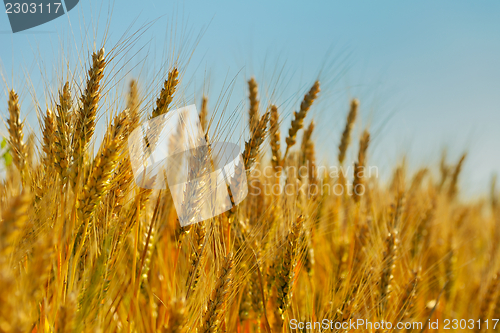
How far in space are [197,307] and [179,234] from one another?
0.26 metres

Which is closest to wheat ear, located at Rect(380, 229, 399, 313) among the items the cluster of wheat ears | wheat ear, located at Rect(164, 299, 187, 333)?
the cluster of wheat ears

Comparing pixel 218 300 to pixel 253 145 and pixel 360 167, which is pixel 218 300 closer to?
pixel 253 145

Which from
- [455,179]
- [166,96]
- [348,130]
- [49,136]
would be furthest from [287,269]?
[455,179]

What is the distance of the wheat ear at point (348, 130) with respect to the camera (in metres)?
2.19

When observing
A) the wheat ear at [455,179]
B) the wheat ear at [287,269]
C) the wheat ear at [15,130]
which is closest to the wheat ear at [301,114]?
the wheat ear at [287,269]

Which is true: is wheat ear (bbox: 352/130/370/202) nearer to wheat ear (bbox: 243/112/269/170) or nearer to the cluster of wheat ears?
the cluster of wheat ears

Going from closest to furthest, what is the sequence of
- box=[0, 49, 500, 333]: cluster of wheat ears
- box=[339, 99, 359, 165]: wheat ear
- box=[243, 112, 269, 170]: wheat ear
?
1. box=[0, 49, 500, 333]: cluster of wheat ears
2. box=[243, 112, 269, 170]: wheat ear
3. box=[339, 99, 359, 165]: wheat ear

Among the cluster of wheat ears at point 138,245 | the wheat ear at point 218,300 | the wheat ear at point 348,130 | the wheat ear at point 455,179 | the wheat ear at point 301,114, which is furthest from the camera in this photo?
the wheat ear at point 455,179

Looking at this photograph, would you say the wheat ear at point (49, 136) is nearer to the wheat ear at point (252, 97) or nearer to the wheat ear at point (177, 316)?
the wheat ear at point (177, 316)

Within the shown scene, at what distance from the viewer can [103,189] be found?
889 mm

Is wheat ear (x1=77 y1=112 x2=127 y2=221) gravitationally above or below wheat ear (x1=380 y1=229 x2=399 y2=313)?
above

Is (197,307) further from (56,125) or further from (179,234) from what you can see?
(56,125)

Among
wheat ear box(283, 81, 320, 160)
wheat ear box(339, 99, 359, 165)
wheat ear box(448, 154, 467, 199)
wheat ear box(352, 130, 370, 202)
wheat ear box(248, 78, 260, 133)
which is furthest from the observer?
wheat ear box(448, 154, 467, 199)

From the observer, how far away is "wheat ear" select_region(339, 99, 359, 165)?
219 cm
